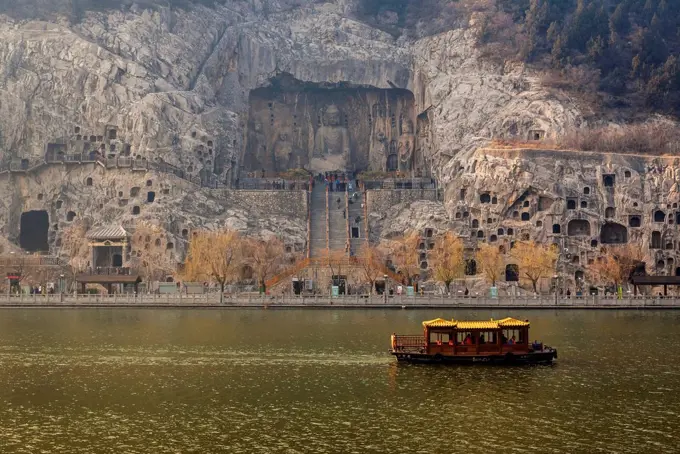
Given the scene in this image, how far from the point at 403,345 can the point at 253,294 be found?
38655 mm

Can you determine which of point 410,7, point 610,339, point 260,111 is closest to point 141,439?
point 610,339

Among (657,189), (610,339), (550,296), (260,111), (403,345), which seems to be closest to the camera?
(403,345)

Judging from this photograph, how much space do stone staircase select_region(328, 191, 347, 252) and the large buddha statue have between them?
17878mm

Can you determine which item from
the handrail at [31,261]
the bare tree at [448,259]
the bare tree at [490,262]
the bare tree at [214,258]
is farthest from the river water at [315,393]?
the handrail at [31,261]

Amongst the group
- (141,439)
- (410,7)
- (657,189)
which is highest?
(410,7)

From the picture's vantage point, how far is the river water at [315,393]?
37.2 metres

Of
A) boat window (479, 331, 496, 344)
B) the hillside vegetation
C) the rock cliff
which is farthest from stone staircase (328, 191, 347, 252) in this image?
boat window (479, 331, 496, 344)

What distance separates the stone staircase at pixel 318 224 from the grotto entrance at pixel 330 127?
48.4 ft

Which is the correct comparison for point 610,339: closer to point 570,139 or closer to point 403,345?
point 403,345

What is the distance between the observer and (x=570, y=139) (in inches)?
4198

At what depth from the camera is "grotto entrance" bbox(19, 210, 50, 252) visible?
362 ft

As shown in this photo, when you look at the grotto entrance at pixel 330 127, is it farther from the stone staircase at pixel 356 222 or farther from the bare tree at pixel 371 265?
the bare tree at pixel 371 265

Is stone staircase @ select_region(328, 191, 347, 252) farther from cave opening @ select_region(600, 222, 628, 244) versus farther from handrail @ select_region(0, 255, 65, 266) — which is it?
handrail @ select_region(0, 255, 65, 266)

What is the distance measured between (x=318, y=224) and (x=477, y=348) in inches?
2085
